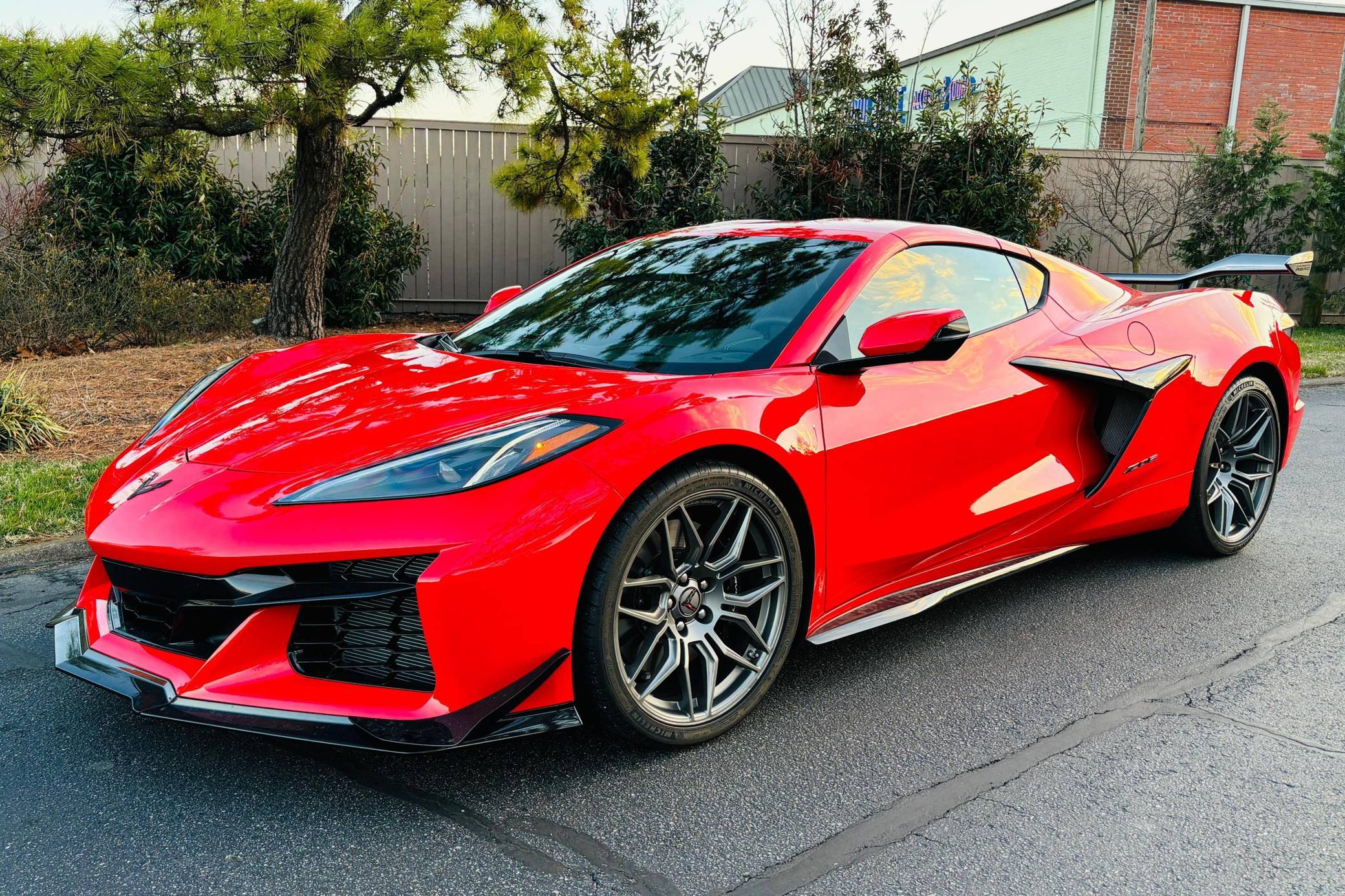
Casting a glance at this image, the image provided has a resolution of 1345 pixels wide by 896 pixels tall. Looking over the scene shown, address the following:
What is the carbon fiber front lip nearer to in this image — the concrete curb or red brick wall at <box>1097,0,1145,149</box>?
the concrete curb

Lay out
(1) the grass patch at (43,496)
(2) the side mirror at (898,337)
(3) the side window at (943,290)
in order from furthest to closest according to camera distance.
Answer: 1. (1) the grass patch at (43,496)
2. (3) the side window at (943,290)
3. (2) the side mirror at (898,337)

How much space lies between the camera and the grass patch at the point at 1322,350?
10.4 m

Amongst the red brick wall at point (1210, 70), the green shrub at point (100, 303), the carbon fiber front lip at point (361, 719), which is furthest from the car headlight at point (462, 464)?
the red brick wall at point (1210, 70)

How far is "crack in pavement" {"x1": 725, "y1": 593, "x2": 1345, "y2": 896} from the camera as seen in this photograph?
2.22 m

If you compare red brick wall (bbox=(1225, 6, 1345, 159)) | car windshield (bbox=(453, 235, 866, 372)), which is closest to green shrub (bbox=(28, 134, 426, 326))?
car windshield (bbox=(453, 235, 866, 372))

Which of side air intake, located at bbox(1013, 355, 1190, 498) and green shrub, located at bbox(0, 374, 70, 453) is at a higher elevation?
side air intake, located at bbox(1013, 355, 1190, 498)

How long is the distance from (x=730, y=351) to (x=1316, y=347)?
11.9 meters

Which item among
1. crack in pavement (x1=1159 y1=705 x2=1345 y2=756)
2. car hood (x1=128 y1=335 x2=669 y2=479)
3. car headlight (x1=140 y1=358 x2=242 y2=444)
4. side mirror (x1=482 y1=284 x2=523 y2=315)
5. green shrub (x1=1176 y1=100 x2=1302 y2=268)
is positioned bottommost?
crack in pavement (x1=1159 y1=705 x2=1345 y2=756)

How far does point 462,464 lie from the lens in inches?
95.6

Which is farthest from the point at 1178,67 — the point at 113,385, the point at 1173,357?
the point at 113,385

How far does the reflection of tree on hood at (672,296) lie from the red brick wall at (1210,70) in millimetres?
22064

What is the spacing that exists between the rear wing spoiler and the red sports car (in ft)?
0.23

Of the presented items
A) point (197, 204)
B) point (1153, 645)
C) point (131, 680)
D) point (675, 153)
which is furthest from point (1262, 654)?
point (197, 204)

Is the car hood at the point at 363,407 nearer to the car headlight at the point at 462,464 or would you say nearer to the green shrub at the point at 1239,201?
the car headlight at the point at 462,464
